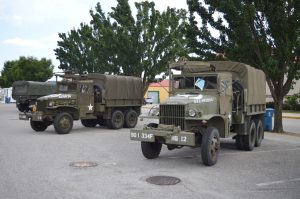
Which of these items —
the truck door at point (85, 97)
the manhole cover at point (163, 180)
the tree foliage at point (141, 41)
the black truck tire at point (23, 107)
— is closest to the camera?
the manhole cover at point (163, 180)

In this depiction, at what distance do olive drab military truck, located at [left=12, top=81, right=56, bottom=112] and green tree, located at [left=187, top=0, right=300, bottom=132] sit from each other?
1505 centimetres

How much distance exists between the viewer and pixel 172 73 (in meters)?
11.8

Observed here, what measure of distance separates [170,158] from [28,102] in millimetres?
21594

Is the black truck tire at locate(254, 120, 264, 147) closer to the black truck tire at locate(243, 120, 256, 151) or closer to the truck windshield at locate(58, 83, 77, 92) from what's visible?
the black truck tire at locate(243, 120, 256, 151)

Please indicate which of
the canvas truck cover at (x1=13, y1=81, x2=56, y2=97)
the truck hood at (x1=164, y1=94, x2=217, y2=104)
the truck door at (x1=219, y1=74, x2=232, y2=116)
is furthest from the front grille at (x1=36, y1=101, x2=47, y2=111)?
the canvas truck cover at (x1=13, y1=81, x2=56, y2=97)

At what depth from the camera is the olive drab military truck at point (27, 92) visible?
100ft

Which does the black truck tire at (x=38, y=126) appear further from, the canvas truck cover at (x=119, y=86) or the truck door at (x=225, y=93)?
the truck door at (x=225, y=93)

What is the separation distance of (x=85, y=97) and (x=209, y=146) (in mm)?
8948

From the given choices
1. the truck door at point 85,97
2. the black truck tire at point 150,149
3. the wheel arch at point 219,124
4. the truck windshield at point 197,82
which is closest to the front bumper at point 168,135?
the black truck tire at point 150,149

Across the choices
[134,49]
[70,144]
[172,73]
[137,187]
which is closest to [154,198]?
[137,187]

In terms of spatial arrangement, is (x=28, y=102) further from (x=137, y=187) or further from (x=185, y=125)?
(x=137, y=187)

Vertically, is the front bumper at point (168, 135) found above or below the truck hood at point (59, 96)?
below

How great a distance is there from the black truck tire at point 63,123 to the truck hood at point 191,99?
6834mm

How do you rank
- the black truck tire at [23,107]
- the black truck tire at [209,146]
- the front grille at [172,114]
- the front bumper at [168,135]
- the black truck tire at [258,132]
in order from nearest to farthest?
the front bumper at [168,135] → the black truck tire at [209,146] → the front grille at [172,114] → the black truck tire at [258,132] → the black truck tire at [23,107]
